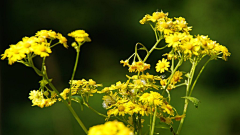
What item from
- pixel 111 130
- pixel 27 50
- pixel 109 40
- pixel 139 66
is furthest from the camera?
pixel 109 40

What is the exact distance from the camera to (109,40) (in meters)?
2.46

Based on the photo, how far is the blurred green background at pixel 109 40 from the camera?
2.27m

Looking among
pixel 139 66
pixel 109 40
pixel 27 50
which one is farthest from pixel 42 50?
pixel 109 40

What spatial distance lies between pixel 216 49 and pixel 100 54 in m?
1.73

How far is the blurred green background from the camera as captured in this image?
2273mm

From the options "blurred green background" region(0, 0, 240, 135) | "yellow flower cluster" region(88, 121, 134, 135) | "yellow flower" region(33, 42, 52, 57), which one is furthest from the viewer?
"blurred green background" region(0, 0, 240, 135)

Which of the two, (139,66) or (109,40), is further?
(109,40)

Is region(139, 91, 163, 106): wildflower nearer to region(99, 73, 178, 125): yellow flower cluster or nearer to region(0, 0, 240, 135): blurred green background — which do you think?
region(99, 73, 178, 125): yellow flower cluster

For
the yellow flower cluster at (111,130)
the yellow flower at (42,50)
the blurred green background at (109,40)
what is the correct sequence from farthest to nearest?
the blurred green background at (109,40) → the yellow flower at (42,50) → the yellow flower cluster at (111,130)

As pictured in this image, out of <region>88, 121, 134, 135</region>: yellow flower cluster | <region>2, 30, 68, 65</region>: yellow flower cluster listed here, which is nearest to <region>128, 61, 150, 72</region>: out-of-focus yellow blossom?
<region>2, 30, 68, 65</region>: yellow flower cluster

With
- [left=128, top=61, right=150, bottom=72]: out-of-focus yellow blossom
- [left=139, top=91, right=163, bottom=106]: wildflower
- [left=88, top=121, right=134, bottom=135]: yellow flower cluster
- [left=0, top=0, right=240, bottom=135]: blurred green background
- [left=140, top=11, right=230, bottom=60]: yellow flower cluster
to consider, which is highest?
[left=0, top=0, right=240, bottom=135]: blurred green background

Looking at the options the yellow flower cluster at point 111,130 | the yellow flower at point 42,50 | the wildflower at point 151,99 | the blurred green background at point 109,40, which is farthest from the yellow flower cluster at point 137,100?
the blurred green background at point 109,40

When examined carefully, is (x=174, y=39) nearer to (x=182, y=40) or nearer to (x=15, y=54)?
(x=182, y=40)

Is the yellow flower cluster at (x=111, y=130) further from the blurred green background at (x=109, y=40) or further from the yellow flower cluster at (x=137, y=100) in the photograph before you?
the blurred green background at (x=109, y=40)
